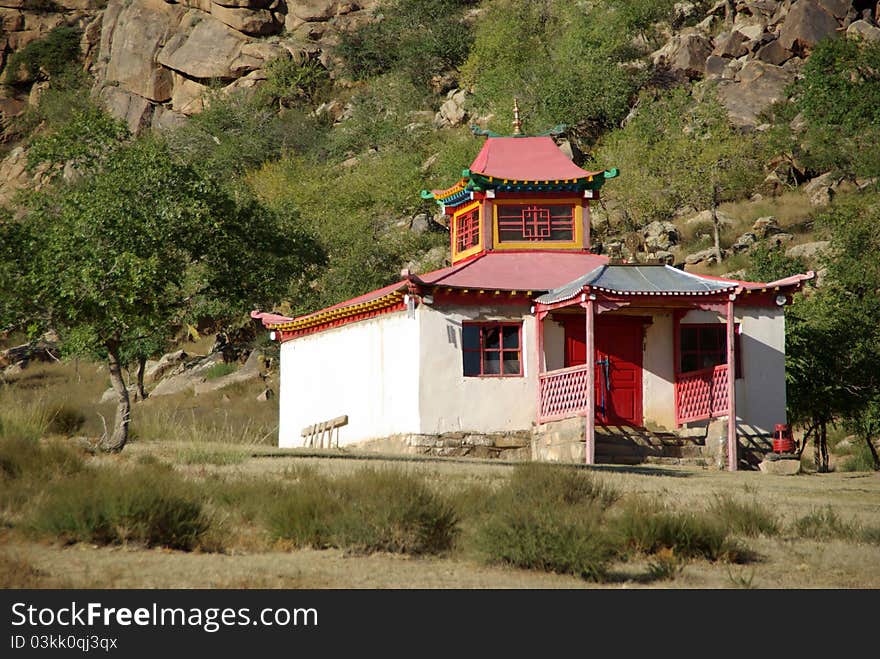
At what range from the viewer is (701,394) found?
26.8 metres

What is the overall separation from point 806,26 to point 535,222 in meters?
45.8

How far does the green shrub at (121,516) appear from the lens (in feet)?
41.3

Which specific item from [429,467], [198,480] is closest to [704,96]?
[429,467]

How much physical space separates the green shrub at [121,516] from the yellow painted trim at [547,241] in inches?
712

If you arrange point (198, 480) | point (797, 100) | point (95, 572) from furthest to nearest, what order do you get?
point (797, 100)
point (198, 480)
point (95, 572)

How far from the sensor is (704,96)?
64.9m

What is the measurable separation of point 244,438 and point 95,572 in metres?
17.9

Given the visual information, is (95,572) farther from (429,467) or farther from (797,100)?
(797,100)

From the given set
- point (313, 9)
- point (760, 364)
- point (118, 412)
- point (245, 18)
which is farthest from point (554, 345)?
point (313, 9)

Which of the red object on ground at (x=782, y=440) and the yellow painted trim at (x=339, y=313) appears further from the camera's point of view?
the yellow painted trim at (x=339, y=313)

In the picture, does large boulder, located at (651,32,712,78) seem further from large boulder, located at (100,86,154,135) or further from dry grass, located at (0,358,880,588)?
dry grass, located at (0,358,880,588)

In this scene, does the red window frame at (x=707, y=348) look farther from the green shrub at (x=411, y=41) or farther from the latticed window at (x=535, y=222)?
the green shrub at (x=411, y=41)

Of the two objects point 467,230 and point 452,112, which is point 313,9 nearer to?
point 452,112

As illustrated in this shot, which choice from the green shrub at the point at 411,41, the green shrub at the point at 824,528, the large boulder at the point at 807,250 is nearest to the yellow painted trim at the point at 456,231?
the green shrub at the point at 824,528
